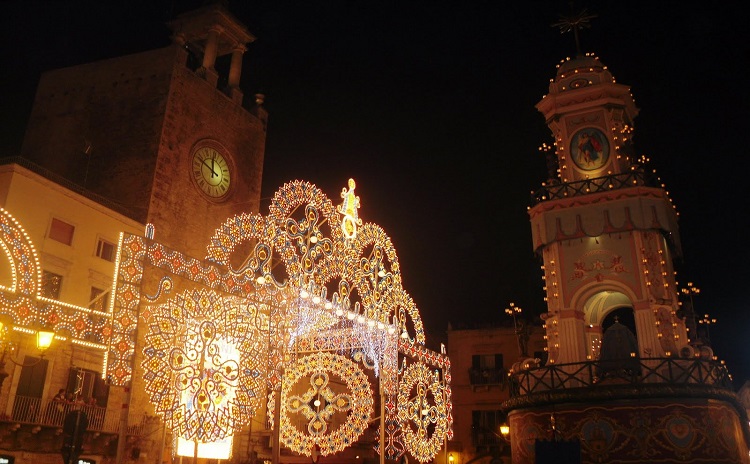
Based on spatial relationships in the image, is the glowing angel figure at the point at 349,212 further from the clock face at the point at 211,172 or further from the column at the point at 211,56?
the column at the point at 211,56

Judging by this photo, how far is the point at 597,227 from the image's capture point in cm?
1981

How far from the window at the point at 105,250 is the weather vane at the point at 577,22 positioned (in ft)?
56.7

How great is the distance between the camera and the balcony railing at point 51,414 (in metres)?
15.3

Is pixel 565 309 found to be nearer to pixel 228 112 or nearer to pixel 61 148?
pixel 228 112

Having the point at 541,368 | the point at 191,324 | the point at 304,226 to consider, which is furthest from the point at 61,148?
the point at 541,368

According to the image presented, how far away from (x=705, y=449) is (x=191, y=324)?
12.4 meters

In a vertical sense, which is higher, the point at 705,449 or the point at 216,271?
the point at 216,271

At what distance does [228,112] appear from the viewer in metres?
23.9

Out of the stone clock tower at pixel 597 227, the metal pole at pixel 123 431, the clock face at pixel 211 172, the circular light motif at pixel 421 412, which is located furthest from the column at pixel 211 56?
the metal pole at pixel 123 431

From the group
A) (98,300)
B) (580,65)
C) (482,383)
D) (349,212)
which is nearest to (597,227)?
(580,65)

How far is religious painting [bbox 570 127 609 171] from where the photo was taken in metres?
21.2

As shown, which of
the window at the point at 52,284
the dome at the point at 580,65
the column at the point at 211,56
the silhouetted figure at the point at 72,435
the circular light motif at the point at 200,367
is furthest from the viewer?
the column at the point at 211,56

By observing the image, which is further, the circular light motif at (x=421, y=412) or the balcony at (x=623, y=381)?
the circular light motif at (x=421, y=412)

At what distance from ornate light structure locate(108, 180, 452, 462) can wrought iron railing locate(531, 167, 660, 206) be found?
6.40m
